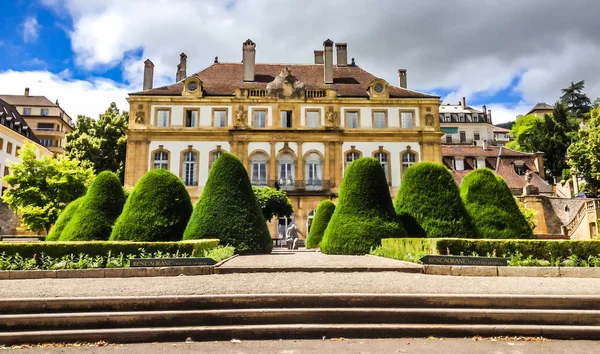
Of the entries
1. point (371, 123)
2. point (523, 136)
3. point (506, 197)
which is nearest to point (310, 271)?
point (506, 197)

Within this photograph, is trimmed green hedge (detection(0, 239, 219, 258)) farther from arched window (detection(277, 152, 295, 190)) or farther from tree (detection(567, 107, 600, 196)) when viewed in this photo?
tree (detection(567, 107, 600, 196))

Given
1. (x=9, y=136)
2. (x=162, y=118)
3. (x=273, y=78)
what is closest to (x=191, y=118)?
(x=162, y=118)

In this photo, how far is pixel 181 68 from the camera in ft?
144

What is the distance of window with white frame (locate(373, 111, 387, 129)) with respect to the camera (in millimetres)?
37812

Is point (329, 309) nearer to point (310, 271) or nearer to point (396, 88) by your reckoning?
point (310, 271)

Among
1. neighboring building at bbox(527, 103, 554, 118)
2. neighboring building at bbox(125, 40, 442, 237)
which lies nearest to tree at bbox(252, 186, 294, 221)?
neighboring building at bbox(125, 40, 442, 237)

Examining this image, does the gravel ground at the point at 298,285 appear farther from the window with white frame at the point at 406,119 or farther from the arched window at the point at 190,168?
the window with white frame at the point at 406,119

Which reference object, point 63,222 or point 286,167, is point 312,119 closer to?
point 286,167

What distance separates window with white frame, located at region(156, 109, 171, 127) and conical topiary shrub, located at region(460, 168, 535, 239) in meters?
27.2

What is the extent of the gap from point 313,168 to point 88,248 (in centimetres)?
2646

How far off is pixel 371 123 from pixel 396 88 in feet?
14.3

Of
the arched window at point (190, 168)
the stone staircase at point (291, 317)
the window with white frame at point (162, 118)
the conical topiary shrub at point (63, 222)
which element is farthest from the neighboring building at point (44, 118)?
the stone staircase at point (291, 317)

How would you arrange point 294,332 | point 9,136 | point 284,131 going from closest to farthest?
point 294,332 → point 284,131 → point 9,136

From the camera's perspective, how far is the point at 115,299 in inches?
268
